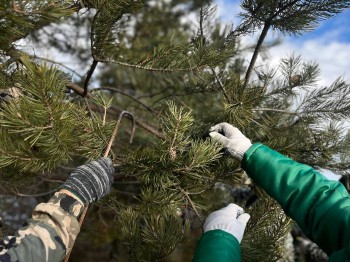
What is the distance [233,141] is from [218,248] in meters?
0.27

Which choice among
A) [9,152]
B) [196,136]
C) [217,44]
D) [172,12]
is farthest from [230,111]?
[172,12]

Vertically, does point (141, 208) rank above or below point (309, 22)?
below

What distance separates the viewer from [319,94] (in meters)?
1.41

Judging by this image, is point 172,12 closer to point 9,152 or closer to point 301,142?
point 301,142

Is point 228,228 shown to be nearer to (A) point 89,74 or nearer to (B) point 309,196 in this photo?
(B) point 309,196

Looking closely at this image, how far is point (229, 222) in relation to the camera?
2.79ft

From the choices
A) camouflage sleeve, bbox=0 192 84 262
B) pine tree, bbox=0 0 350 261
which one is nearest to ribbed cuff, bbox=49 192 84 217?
camouflage sleeve, bbox=0 192 84 262

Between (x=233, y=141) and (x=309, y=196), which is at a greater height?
(x=233, y=141)

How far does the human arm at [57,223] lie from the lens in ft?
2.20

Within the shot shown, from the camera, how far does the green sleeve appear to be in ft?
2.43

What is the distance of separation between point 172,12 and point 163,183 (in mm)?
4309

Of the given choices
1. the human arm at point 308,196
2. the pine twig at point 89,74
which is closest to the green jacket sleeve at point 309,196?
the human arm at point 308,196

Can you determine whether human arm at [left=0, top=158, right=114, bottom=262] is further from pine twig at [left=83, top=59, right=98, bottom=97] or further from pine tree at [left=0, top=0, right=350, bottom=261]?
pine twig at [left=83, top=59, right=98, bottom=97]

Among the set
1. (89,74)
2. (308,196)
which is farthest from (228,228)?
(89,74)
